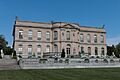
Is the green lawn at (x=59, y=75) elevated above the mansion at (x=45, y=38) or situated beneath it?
situated beneath

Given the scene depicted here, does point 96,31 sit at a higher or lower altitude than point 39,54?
higher

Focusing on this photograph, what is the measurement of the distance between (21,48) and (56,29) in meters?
9.91

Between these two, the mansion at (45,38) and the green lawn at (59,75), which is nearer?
the green lawn at (59,75)

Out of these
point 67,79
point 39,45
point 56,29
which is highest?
point 56,29

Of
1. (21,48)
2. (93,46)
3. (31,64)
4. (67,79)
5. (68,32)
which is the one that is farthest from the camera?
(93,46)

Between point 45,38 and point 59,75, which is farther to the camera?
point 45,38

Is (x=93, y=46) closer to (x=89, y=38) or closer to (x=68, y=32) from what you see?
(x=89, y=38)

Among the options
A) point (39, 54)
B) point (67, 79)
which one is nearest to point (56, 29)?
point (39, 54)

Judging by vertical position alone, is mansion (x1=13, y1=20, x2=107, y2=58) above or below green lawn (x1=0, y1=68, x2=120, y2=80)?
above

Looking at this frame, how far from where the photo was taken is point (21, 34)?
53.9m

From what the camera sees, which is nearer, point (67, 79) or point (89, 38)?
point (67, 79)

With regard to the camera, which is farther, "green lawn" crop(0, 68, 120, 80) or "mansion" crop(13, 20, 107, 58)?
"mansion" crop(13, 20, 107, 58)

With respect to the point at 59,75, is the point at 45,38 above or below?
above

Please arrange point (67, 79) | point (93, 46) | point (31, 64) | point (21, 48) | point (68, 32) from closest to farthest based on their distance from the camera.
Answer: point (67, 79) → point (31, 64) → point (21, 48) → point (68, 32) → point (93, 46)
